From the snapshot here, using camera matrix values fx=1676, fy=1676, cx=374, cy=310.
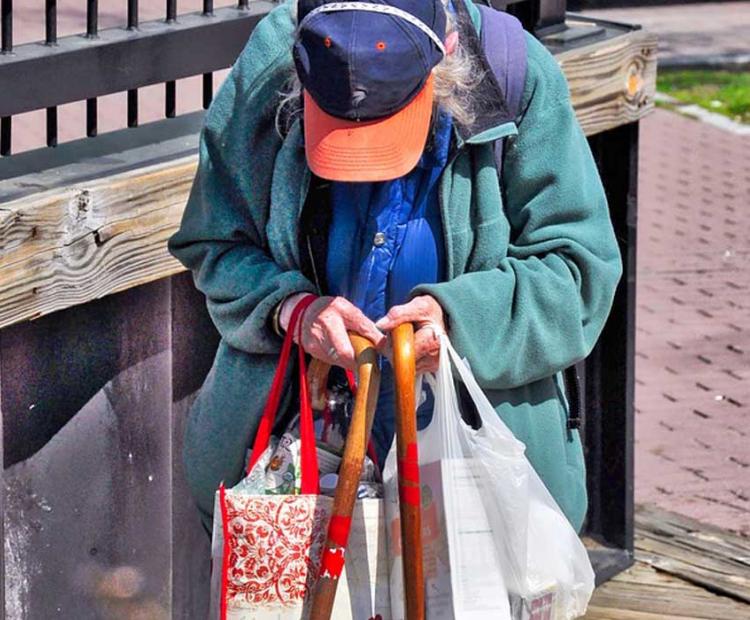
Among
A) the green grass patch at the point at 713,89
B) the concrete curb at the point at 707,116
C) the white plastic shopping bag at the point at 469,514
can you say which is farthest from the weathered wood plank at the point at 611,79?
the green grass patch at the point at 713,89

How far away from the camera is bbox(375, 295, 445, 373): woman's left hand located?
2568mm

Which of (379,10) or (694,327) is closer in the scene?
(379,10)

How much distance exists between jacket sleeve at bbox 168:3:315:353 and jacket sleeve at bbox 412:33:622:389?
0.28m

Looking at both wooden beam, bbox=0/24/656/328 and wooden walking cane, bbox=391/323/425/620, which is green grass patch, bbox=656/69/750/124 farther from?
wooden walking cane, bbox=391/323/425/620

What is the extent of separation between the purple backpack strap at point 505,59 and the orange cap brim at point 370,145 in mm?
207

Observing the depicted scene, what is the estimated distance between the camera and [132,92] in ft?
11.5

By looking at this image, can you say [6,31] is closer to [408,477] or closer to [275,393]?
[275,393]

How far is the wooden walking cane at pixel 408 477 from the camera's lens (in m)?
2.45

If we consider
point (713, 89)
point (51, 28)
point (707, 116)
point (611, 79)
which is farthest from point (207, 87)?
point (713, 89)

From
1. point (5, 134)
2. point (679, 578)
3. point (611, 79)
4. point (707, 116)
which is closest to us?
point (5, 134)

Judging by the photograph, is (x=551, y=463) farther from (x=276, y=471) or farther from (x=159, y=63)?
(x=159, y=63)

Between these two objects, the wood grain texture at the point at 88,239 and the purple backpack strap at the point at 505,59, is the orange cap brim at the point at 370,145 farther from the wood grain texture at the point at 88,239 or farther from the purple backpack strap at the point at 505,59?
the wood grain texture at the point at 88,239

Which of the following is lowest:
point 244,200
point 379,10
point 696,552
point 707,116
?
point 707,116

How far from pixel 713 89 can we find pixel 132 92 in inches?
388
